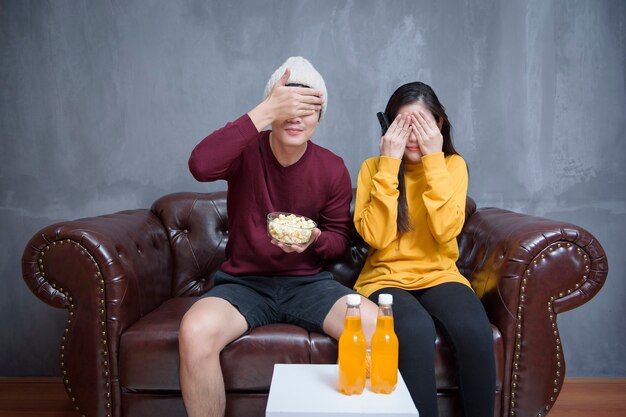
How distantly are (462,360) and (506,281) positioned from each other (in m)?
0.32

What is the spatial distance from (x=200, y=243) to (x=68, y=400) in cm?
90

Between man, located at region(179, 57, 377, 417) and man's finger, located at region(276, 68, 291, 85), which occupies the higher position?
man's finger, located at region(276, 68, 291, 85)

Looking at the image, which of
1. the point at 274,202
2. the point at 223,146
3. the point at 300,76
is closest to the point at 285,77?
the point at 300,76

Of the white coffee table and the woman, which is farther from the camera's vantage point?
the woman

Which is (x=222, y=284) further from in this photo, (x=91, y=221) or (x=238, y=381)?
(x=91, y=221)

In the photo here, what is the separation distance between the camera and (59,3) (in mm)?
2420

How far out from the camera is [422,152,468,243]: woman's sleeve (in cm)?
171

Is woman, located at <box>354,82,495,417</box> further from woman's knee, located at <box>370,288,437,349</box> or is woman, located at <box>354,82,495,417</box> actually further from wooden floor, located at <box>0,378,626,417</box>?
wooden floor, located at <box>0,378,626,417</box>

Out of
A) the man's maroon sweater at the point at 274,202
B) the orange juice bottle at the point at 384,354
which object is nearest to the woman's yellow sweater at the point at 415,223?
the man's maroon sweater at the point at 274,202

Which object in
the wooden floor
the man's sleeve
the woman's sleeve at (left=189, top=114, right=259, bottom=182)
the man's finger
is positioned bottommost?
the wooden floor

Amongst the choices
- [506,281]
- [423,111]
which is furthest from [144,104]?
[506,281]

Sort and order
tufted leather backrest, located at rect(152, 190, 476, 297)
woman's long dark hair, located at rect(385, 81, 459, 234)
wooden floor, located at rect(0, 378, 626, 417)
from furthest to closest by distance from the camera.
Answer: tufted leather backrest, located at rect(152, 190, 476, 297), wooden floor, located at rect(0, 378, 626, 417), woman's long dark hair, located at rect(385, 81, 459, 234)

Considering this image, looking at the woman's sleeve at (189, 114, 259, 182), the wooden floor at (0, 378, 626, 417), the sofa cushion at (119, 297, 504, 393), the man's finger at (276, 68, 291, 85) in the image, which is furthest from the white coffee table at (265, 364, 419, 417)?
the wooden floor at (0, 378, 626, 417)

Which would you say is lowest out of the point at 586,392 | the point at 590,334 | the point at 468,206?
the point at 586,392
